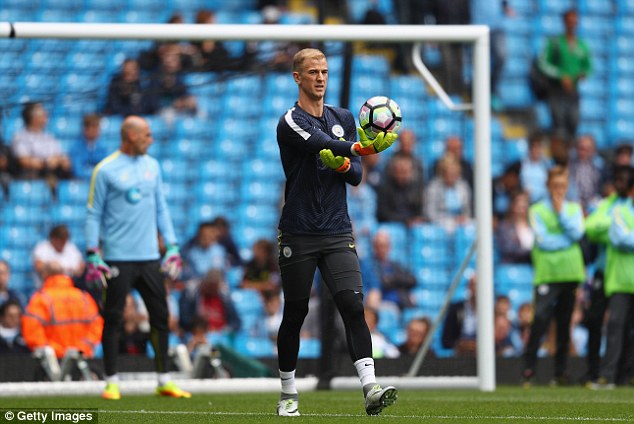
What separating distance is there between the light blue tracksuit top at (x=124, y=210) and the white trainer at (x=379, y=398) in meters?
3.33

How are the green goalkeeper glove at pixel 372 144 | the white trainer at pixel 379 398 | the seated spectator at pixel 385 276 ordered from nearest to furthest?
the white trainer at pixel 379 398 → the green goalkeeper glove at pixel 372 144 → the seated spectator at pixel 385 276

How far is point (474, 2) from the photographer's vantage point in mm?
18000

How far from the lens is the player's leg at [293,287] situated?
7.39m

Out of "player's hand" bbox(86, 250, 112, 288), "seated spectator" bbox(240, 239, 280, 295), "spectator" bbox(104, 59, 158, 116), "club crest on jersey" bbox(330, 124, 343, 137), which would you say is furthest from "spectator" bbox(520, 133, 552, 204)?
"club crest on jersey" bbox(330, 124, 343, 137)

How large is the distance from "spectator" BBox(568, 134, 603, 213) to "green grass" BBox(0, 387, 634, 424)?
481cm

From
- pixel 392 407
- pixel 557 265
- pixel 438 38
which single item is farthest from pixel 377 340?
pixel 392 407

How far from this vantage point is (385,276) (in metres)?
13.6

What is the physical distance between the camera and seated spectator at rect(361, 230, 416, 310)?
43.9 ft

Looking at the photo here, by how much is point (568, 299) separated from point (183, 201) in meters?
4.08

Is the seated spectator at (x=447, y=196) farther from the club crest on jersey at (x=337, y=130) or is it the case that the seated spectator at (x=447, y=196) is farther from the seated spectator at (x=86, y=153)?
the club crest on jersey at (x=337, y=130)

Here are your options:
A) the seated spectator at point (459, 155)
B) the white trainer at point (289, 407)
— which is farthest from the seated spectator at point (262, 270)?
the white trainer at point (289, 407)

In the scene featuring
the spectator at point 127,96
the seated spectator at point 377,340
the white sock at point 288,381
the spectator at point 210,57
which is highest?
the spectator at point 210,57

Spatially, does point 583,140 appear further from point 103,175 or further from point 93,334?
point 103,175

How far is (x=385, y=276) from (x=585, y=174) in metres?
3.61
